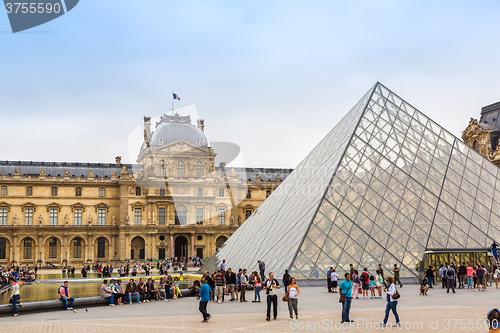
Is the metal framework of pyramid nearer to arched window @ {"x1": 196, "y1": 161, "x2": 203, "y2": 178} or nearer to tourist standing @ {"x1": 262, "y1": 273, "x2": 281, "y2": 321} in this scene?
tourist standing @ {"x1": 262, "y1": 273, "x2": 281, "y2": 321}

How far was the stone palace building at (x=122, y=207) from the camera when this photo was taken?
62938 mm

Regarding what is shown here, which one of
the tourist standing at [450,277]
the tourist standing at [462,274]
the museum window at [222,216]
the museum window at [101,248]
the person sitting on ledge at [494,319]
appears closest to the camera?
the person sitting on ledge at [494,319]

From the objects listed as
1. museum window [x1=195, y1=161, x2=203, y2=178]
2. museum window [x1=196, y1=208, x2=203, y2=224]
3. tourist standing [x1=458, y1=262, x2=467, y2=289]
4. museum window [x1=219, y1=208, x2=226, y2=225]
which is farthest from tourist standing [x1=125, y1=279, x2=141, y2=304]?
museum window [x1=219, y1=208, x2=226, y2=225]

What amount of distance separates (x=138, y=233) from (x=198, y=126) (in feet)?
67.1

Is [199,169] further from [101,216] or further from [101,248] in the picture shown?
[101,248]

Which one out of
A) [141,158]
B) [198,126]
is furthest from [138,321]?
[198,126]

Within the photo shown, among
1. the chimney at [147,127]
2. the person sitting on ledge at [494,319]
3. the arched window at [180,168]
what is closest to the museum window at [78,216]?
the arched window at [180,168]

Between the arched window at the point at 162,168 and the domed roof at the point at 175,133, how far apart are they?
9.37ft

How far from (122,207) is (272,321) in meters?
55.4

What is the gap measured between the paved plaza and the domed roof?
175ft

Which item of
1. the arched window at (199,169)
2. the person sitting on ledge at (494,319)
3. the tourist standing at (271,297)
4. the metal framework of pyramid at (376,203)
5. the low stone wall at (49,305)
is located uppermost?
the arched window at (199,169)

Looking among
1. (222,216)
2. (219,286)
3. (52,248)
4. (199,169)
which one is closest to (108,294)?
(219,286)

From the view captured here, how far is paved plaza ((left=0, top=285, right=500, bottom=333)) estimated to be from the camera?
10.8 metres

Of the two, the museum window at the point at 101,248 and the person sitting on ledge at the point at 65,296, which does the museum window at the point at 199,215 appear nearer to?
the museum window at the point at 101,248
